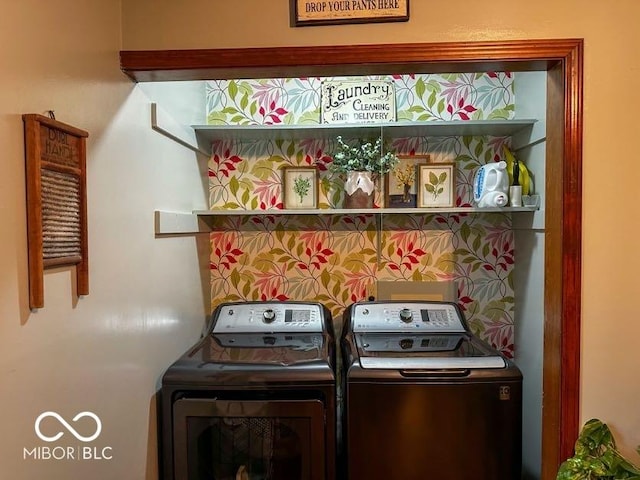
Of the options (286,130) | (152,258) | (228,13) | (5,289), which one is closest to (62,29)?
(228,13)

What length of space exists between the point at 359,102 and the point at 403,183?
0.47 meters

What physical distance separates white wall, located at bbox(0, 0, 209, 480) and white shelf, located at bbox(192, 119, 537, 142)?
39 centimetres

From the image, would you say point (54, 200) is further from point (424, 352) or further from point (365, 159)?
point (365, 159)

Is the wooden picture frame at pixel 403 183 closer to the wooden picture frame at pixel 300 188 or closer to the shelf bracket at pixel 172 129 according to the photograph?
the wooden picture frame at pixel 300 188

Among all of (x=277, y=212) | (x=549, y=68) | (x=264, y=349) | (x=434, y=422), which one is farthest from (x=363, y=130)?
(x=434, y=422)

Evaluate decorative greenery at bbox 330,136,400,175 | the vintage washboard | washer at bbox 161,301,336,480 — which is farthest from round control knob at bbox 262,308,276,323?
the vintage washboard

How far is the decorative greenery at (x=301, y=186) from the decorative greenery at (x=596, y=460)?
1.62 metres

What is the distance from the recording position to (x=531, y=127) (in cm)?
230

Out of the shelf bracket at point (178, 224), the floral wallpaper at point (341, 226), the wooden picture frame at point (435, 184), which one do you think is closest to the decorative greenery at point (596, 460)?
the floral wallpaper at point (341, 226)

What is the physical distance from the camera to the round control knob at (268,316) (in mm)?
2414

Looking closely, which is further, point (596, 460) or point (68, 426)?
point (596, 460)

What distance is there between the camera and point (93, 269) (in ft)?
4.38

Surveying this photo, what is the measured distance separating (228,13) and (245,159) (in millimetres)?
1210

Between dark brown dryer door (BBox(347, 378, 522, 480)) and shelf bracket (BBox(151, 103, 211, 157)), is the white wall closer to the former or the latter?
shelf bracket (BBox(151, 103, 211, 157))
